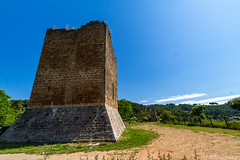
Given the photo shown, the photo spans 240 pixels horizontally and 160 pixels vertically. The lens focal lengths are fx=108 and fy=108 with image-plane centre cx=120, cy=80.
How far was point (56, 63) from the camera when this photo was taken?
1079 cm

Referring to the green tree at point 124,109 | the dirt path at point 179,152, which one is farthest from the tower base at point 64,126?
the green tree at point 124,109

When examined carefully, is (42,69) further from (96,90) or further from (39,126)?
(96,90)

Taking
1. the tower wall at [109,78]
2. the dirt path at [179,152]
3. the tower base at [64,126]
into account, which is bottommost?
the dirt path at [179,152]

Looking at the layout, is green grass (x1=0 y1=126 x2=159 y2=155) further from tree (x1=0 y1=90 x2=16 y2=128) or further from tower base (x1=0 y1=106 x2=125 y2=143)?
tree (x1=0 y1=90 x2=16 y2=128)

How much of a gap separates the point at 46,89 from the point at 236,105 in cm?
2752

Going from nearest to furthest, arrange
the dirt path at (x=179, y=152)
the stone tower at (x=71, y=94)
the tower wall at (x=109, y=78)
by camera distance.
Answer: the dirt path at (x=179, y=152) → the stone tower at (x=71, y=94) → the tower wall at (x=109, y=78)

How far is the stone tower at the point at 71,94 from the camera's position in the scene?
785cm

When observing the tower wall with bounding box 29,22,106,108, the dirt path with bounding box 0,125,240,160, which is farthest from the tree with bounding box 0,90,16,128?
the dirt path with bounding box 0,125,240,160

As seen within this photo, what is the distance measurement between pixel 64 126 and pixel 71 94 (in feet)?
8.88

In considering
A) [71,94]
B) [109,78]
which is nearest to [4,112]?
[71,94]

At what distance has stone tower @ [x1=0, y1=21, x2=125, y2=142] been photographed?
785cm

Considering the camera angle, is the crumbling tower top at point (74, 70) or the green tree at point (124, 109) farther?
the green tree at point (124, 109)

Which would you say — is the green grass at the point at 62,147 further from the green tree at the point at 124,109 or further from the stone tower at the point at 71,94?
the green tree at the point at 124,109

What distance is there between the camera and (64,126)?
816 centimetres
